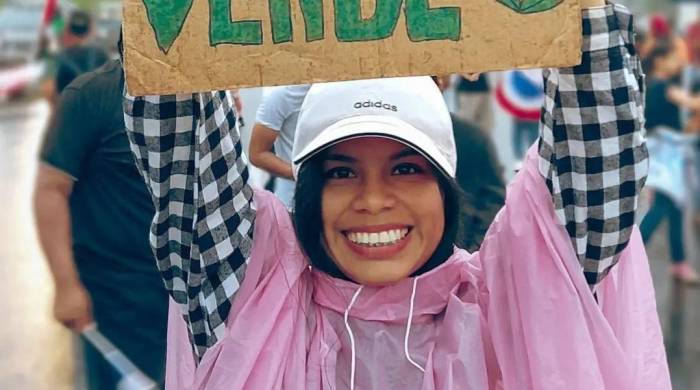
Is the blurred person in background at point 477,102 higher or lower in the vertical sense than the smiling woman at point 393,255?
lower

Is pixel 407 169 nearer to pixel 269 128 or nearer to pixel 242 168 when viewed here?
pixel 242 168

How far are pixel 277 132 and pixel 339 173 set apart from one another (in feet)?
4.96

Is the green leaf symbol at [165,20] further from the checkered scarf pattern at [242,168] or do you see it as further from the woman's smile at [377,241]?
the woman's smile at [377,241]

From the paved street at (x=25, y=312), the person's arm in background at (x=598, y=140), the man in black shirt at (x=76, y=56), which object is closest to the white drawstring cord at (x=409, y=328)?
the person's arm in background at (x=598, y=140)

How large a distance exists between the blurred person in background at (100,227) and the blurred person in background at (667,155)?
3.20m

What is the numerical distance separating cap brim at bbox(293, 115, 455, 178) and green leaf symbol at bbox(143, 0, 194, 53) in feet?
1.19

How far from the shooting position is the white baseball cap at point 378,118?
197cm

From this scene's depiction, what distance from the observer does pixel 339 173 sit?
204 cm

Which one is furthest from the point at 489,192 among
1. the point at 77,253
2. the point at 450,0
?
the point at 450,0

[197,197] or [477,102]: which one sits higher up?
[197,197]

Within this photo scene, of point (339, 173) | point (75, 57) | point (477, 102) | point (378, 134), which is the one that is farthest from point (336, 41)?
point (477, 102)

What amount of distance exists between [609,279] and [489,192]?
1.54 metres

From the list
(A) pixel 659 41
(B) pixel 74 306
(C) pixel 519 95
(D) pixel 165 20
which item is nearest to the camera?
(D) pixel 165 20

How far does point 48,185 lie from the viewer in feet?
11.5
